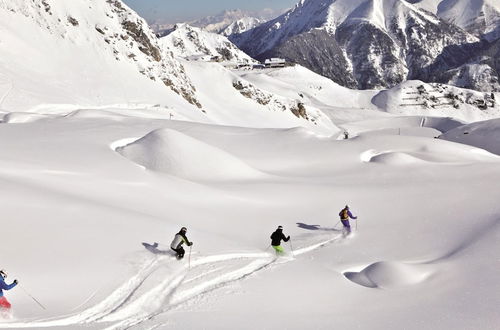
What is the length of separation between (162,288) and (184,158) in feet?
48.1

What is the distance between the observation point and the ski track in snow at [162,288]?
993 cm

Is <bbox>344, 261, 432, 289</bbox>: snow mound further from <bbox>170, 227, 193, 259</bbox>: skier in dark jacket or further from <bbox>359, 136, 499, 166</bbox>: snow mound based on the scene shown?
<bbox>359, 136, 499, 166</bbox>: snow mound

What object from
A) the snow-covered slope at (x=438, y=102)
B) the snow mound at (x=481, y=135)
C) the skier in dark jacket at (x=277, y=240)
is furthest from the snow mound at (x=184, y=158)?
the snow-covered slope at (x=438, y=102)

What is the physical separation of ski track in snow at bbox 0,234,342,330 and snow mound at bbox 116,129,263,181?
427 inches

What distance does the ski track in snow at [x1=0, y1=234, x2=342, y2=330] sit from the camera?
9.93 meters

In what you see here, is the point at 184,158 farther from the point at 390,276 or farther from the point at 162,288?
the point at 390,276

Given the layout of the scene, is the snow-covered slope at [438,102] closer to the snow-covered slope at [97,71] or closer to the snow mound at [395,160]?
the snow-covered slope at [97,71]

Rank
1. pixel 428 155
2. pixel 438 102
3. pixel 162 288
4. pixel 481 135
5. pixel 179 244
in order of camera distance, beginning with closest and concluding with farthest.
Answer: pixel 162 288
pixel 179 244
pixel 428 155
pixel 481 135
pixel 438 102

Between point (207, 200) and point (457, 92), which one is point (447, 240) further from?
point (457, 92)

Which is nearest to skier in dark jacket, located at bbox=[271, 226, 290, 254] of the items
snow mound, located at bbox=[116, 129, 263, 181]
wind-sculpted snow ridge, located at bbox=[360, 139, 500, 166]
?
snow mound, located at bbox=[116, 129, 263, 181]

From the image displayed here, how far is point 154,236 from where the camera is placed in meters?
14.9

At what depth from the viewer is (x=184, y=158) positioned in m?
26.1

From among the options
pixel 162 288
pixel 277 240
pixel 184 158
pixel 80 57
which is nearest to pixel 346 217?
pixel 277 240

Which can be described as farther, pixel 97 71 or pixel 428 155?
pixel 97 71
